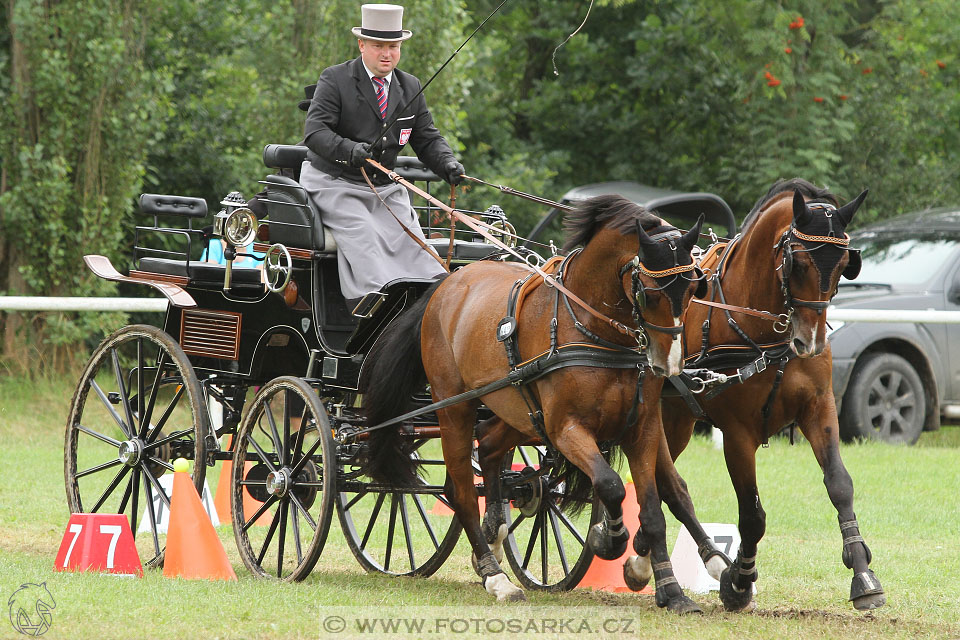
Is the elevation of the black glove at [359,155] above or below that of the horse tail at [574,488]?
above

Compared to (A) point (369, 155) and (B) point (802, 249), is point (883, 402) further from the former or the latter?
(A) point (369, 155)

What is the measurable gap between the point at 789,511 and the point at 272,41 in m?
8.69

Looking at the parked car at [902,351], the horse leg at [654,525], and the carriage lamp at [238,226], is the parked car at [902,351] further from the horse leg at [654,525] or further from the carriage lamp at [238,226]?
the carriage lamp at [238,226]

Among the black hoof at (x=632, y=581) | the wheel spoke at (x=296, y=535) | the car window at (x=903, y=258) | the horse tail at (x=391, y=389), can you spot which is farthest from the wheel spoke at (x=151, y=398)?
the car window at (x=903, y=258)

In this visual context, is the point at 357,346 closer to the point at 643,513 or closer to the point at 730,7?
the point at 643,513

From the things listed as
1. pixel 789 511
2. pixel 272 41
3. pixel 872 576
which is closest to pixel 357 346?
pixel 872 576

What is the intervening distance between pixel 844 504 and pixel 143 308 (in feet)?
21.6

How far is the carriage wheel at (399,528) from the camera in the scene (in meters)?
6.61

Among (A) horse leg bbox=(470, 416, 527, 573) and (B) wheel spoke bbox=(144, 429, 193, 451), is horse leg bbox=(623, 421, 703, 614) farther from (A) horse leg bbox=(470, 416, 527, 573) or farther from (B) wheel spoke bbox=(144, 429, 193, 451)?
(B) wheel spoke bbox=(144, 429, 193, 451)

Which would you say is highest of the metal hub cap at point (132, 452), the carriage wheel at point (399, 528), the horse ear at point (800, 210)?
the horse ear at point (800, 210)

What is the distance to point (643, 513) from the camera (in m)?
5.42

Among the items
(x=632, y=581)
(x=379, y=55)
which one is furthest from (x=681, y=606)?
(x=379, y=55)

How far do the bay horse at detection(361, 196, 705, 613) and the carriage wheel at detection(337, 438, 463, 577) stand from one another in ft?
0.57

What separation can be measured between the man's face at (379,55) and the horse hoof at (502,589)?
2.82 meters
